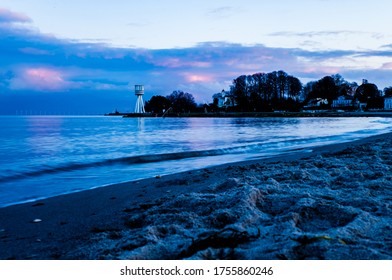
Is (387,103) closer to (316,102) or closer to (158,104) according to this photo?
(316,102)

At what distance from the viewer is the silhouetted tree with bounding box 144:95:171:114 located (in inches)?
5935

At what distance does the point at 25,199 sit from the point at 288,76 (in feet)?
379

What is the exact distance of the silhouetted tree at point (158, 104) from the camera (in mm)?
150750

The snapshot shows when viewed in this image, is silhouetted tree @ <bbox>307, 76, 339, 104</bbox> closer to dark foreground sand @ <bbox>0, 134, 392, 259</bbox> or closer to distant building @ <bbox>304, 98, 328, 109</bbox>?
distant building @ <bbox>304, 98, 328, 109</bbox>

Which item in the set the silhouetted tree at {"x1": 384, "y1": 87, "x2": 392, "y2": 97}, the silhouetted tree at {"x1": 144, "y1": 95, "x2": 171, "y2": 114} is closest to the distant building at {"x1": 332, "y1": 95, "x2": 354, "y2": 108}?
the silhouetted tree at {"x1": 384, "y1": 87, "x2": 392, "y2": 97}

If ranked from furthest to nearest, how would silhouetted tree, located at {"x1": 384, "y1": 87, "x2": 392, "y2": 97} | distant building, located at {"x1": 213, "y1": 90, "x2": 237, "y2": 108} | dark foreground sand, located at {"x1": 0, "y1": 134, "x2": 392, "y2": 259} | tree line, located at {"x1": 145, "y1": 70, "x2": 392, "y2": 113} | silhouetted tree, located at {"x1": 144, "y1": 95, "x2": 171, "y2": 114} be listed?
silhouetted tree, located at {"x1": 144, "y1": 95, "x2": 171, "y2": 114} < silhouetted tree, located at {"x1": 384, "y1": 87, "x2": 392, "y2": 97} < distant building, located at {"x1": 213, "y1": 90, "x2": 237, "y2": 108} < tree line, located at {"x1": 145, "y1": 70, "x2": 392, "y2": 113} < dark foreground sand, located at {"x1": 0, "y1": 134, "x2": 392, "y2": 259}

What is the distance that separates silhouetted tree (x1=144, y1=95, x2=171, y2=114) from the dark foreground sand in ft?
475

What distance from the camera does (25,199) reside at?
5.54 meters

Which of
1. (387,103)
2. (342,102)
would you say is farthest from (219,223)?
(342,102)

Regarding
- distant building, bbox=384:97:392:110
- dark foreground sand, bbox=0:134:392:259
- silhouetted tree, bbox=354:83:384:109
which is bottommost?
dark foreground sand, bbox=0:134:392:259

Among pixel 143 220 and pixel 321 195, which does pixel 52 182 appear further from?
pixel 321 195

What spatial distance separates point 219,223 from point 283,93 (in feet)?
392

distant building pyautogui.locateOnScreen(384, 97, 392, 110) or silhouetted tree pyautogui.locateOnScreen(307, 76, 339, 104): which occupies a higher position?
silhouetted tree pyautogui.locateOnScreen(307, 76, 339, 104)
